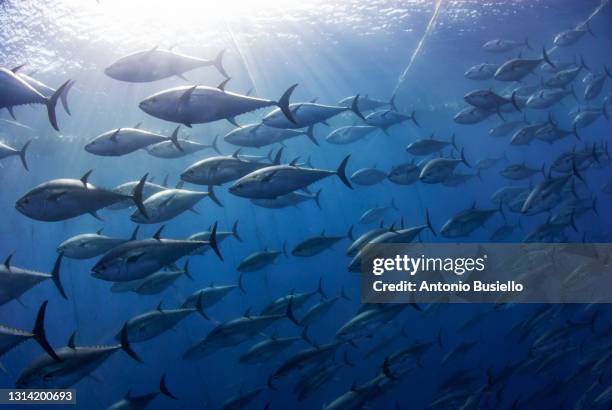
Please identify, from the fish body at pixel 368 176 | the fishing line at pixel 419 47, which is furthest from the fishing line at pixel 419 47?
the fish body at pixel 368 176

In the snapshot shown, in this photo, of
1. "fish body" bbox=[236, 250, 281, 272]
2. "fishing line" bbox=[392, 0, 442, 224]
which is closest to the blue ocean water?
"fishing line" bbox=[392, 0, 442, 224]

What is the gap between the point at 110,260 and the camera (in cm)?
396

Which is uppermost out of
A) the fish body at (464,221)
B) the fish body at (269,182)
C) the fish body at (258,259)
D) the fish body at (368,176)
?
the fish body at (269,182)

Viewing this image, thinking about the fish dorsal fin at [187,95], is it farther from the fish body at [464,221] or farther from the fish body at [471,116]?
the fish body at [471,116]

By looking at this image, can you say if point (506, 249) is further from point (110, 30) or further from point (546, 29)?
point (546, 29)

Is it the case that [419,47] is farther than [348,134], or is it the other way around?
[419,47]

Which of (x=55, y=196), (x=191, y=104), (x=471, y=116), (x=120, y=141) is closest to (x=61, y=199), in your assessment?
(x=55, y=196)

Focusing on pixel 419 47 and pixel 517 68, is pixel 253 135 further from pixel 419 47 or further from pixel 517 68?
pixel 419 47

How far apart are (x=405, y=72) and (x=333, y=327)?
46.2 feet

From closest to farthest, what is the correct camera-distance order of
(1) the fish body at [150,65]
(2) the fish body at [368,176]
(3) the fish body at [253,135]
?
1. (1) the fish body at [150,65]
2. (3) the fish body at [253,135]
3. (2) the fish body at [368,176]

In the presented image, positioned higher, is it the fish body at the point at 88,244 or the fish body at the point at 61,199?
the fish body at the point at 61,199

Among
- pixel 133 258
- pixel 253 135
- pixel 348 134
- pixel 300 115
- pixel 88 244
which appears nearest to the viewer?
pixel 133 258

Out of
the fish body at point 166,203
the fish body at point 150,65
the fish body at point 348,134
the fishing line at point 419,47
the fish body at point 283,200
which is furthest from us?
the fishing line at point 419,47

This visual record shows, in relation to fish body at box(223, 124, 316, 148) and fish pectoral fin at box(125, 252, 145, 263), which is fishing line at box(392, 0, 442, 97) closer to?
fish body at box(223, 124, 316, 148)
